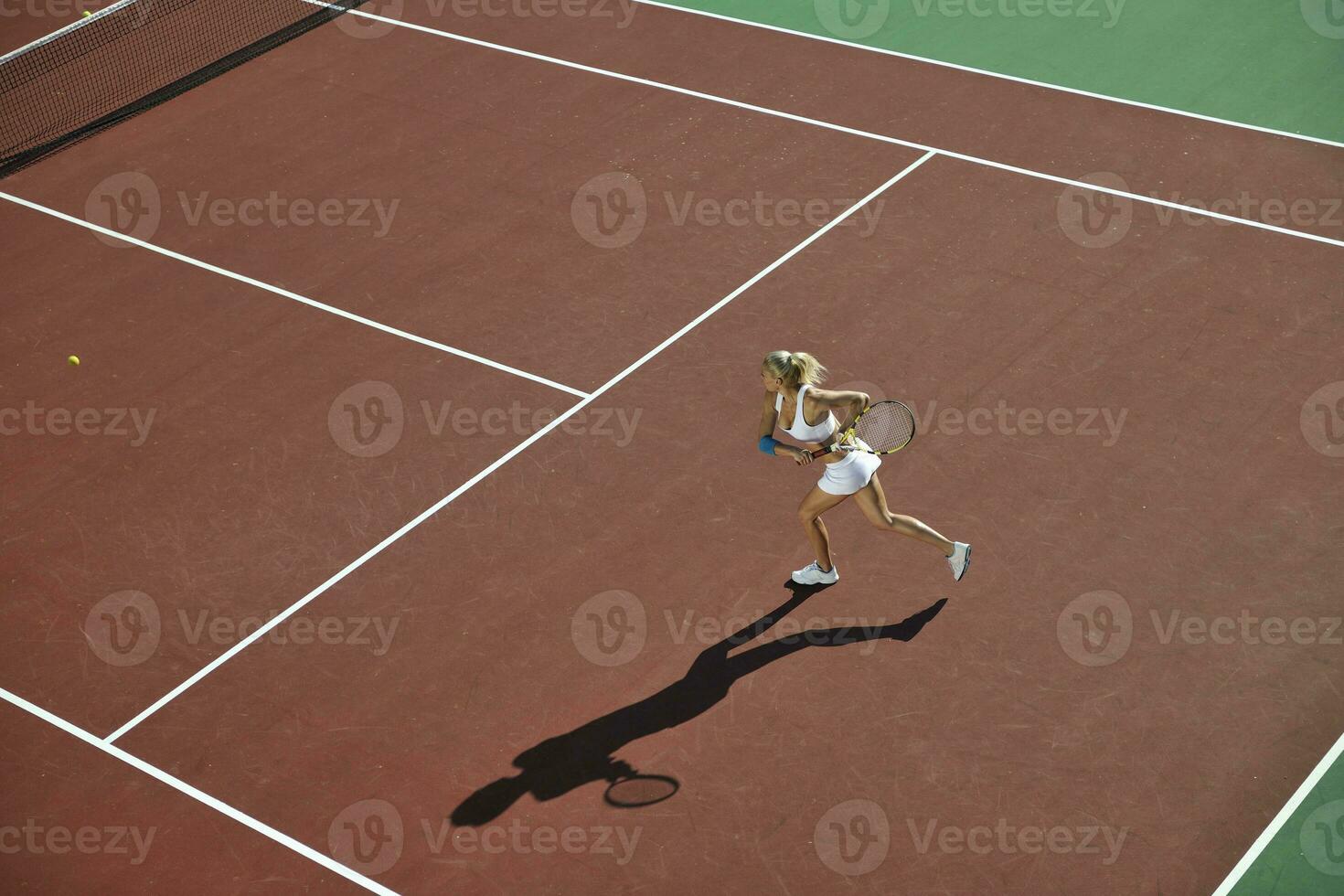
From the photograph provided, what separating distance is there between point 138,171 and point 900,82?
849cm

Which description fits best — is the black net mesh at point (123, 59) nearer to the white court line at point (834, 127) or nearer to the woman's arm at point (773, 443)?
the white court line at point (834, 127)

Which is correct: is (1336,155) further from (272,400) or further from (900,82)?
(272,400)

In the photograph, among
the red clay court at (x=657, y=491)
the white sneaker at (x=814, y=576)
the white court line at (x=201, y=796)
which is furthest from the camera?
the white sneaker at (x=814, y=576)

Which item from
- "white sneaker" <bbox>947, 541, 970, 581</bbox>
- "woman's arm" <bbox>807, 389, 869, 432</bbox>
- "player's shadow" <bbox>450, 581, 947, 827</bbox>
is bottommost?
"player's shadow" <bbox>450, 581, 947, 827</bbox>

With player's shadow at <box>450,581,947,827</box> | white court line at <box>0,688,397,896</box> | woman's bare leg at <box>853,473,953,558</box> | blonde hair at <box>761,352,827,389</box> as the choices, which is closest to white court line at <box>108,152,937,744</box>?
white court line at <box>0,688,397,896</box>

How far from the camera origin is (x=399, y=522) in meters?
11.3

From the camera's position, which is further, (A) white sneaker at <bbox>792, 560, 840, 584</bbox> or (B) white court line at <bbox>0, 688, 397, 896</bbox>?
(A) white sneaker at <bbox>792, 560, 840, 584</bbox>

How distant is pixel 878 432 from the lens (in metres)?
9.77

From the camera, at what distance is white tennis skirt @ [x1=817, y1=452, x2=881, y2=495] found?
31.6ft

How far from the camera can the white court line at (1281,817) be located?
822 cm

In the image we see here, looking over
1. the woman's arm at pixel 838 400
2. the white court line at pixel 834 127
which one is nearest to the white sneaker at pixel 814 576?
the woman's arm at pixel 838 400

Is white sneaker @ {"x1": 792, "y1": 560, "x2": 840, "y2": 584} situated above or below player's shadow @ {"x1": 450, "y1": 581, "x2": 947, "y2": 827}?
above

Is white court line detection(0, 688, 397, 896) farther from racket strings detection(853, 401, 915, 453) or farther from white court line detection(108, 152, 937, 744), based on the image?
racket strings detection(853, 401, 915, 453)

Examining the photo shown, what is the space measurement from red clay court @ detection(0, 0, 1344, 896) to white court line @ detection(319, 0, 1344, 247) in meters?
0.07
